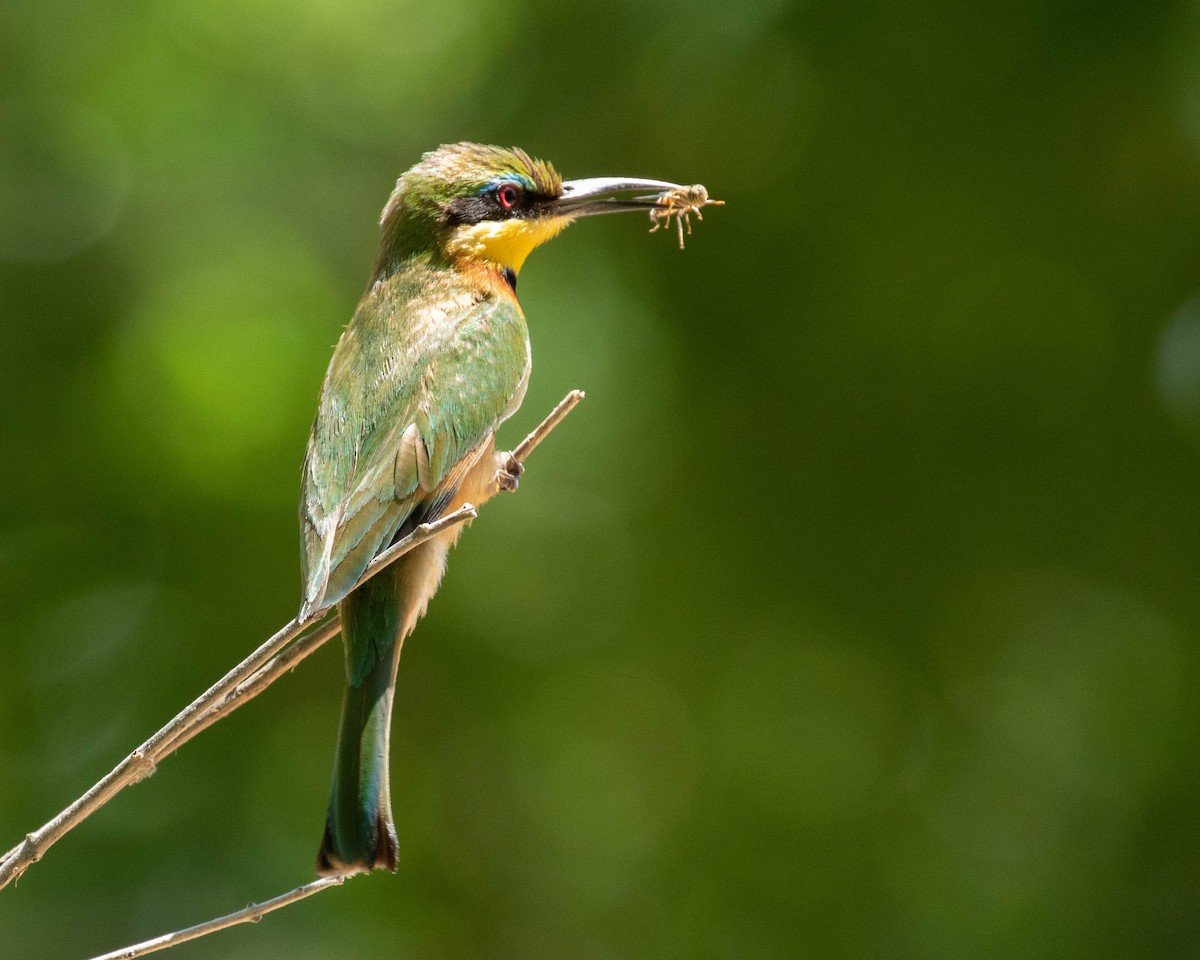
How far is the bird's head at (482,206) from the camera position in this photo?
2988mm

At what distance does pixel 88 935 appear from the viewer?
161 inches

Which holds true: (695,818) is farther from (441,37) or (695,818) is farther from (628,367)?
(441,37)

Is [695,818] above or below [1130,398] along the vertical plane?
below

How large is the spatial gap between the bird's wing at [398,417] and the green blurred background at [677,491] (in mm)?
1446

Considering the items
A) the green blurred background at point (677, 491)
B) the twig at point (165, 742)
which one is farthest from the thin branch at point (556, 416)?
the green blurred background at point (677, 491)

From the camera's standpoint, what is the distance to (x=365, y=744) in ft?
7.32

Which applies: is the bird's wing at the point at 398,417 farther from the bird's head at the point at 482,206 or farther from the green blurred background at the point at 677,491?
the green blurred background at the point at 677,491

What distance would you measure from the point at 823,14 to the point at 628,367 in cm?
124

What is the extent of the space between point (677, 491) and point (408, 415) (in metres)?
2.24

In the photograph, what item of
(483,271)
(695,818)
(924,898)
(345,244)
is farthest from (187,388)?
(924,898)

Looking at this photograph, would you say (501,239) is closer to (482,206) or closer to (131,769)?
(482,206)

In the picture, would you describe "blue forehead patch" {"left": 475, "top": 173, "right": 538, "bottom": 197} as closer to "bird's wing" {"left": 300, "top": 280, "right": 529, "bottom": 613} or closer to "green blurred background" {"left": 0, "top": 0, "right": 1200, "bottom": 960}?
"bird's wing" {"left": 300, "top": 280, "right": 529, "bottom": 613}

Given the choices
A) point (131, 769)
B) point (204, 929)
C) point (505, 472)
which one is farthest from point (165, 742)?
point (505, 472)

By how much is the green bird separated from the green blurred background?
1.15 meters
